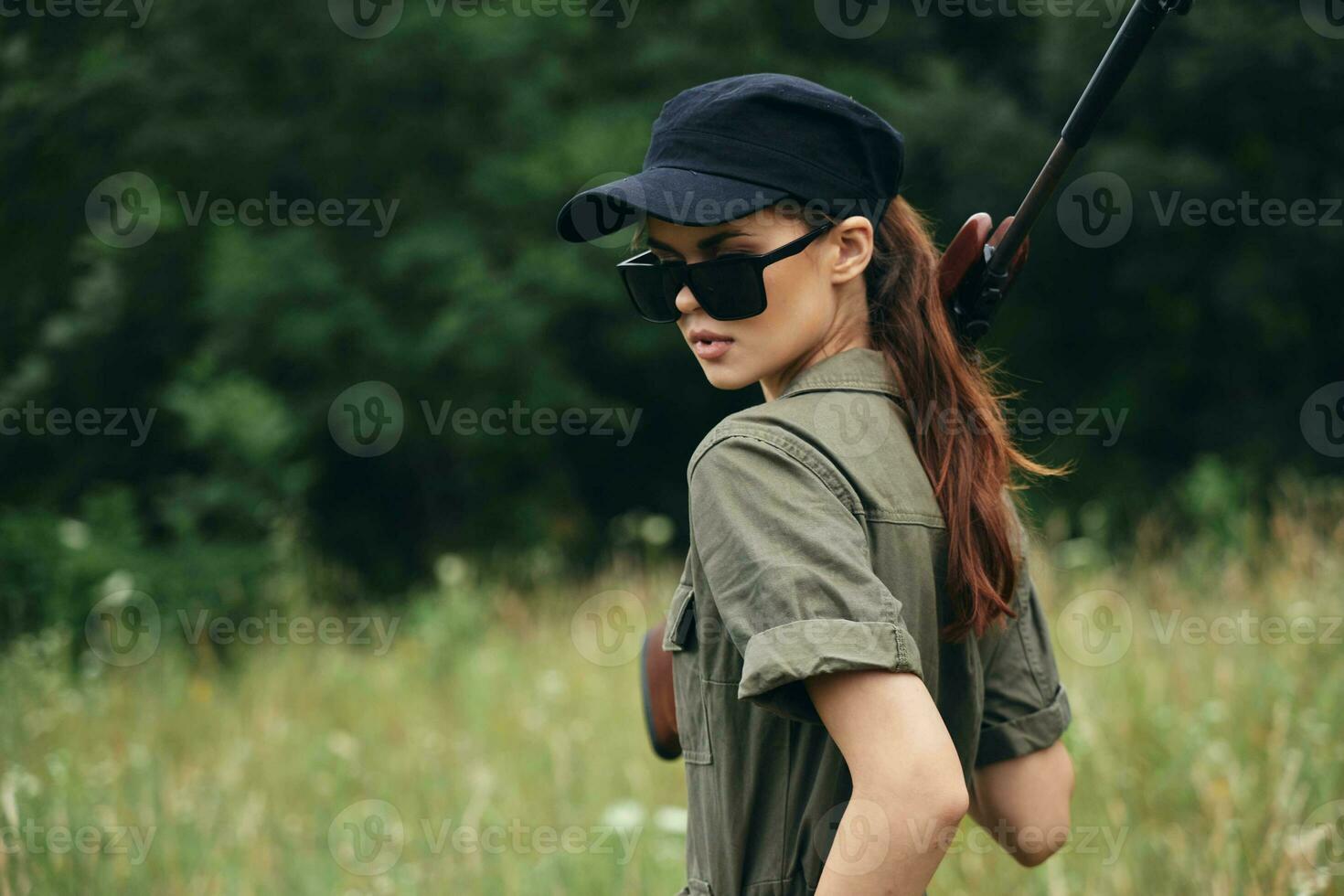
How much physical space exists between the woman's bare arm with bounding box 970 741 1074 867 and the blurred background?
2544 millimetres

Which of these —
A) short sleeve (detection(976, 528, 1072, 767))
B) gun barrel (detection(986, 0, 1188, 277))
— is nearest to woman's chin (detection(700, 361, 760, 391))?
gun barrel (detection(986, 0, 1188, 277))

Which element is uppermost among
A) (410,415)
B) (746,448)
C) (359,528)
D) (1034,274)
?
(1034,274)

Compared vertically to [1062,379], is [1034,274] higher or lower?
higher

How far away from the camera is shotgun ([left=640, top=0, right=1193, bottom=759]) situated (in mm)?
1288

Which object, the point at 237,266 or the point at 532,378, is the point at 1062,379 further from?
the point at 237,266

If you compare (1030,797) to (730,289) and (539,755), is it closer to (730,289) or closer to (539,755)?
(730,289)

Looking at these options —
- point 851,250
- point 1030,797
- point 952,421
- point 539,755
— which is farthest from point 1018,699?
point 539,755

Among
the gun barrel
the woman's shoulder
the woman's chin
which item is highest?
the gun barrel

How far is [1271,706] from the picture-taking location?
3.17 metres

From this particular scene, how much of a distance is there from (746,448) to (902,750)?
0.33 meters

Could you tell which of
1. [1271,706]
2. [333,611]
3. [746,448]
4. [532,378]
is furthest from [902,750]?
[532,378]

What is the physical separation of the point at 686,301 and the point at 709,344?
59 mm

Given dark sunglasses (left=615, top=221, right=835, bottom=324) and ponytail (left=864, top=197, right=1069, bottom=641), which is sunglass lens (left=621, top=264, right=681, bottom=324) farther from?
ponytail (left=864, top=197, right=1069, bottom=641)

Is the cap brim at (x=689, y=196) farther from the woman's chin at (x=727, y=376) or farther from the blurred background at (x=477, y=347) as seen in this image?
the blurred background at (x=477, y=347)
